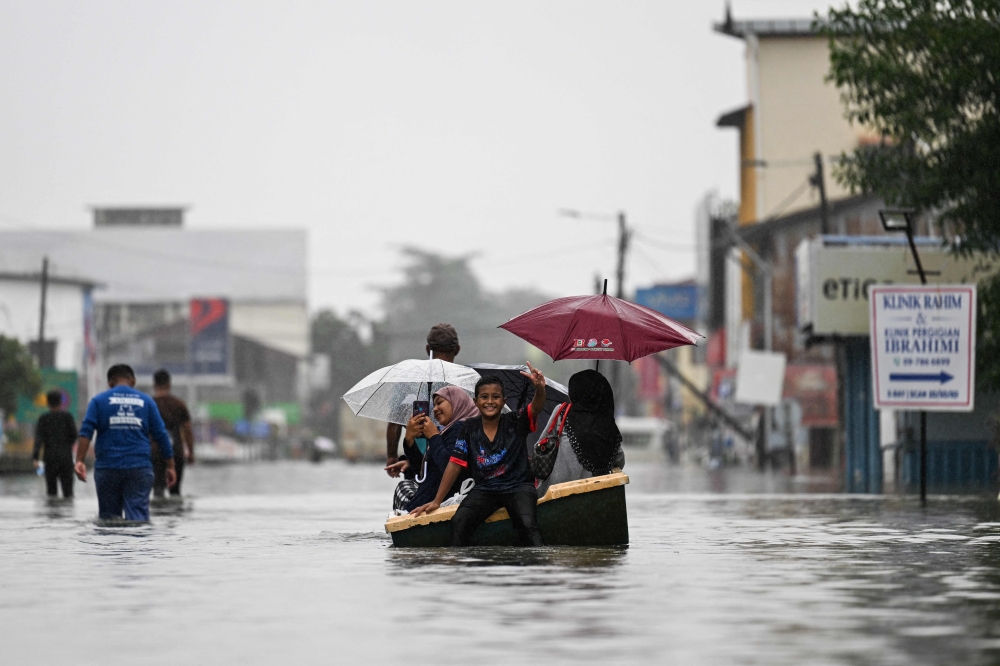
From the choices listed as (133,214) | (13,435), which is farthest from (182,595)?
(133,214)

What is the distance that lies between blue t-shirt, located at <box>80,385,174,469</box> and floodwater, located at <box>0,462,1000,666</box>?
68cm

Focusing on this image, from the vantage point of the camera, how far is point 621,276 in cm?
6247

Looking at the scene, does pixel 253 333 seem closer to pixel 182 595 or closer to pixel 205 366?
pixel 205 366

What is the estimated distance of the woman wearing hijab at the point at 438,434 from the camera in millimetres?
13766

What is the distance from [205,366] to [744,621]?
310 feet

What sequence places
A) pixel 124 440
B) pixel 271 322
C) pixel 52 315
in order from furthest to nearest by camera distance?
pixel 271 322
pixel 52 315
pixel 124 440

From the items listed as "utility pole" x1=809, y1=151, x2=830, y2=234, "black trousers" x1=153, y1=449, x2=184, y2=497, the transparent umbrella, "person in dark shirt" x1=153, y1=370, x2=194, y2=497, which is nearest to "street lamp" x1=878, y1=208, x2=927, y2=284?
"person in dark shirt" x1=153, y1=370, x2=194, y2=497

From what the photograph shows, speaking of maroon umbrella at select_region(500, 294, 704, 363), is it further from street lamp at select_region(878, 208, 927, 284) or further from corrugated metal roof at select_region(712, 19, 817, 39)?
corrugated metal roof at select_region(712, 19, 817, 39)

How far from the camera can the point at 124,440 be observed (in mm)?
17703

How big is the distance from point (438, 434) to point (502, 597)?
3.97 metres

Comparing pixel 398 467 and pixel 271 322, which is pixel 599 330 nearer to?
pixel 398 467

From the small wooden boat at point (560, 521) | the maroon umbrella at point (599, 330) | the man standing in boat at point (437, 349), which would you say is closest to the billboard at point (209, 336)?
the man standing in boat at point (437, 349)

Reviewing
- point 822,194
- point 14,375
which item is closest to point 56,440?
point 822,194

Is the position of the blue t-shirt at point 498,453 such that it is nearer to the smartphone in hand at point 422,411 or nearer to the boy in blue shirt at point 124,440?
the smartphone in hand at point 422,411
